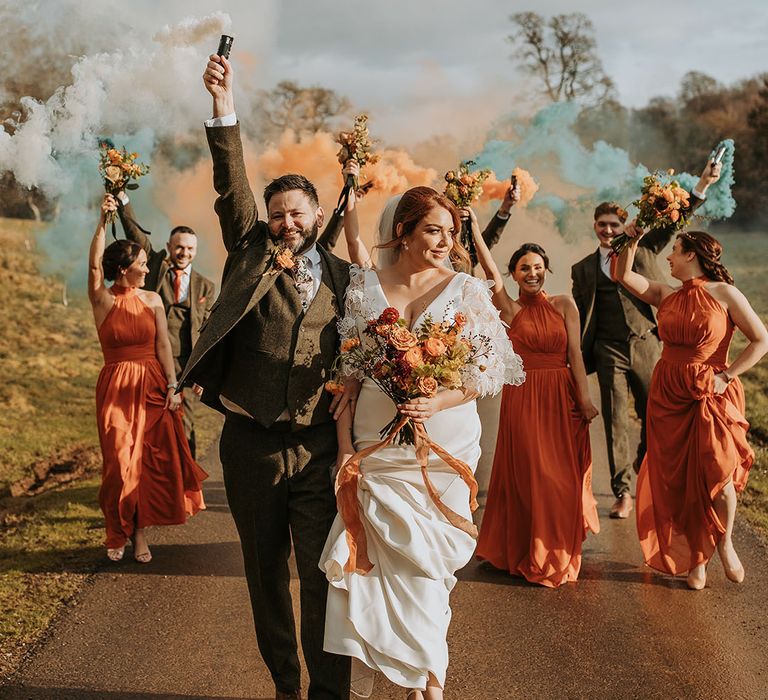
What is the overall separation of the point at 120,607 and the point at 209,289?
173 inches

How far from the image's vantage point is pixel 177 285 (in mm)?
9438

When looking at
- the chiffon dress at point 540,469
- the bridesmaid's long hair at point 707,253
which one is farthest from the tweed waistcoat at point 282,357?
the bridesmaid's long hair at point 707,253

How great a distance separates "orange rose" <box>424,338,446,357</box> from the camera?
412 cm

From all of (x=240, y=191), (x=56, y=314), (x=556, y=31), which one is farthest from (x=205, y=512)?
(x=556, y=31)

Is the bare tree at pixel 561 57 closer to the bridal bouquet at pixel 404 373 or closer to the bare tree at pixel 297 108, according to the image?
the bare tree at pixel 297 108

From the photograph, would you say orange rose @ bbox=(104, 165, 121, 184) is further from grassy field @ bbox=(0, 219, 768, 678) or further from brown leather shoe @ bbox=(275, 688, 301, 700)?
brown leather shoe @ bbox=(275, 688, 301, 700)

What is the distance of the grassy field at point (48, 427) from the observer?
6.61 meters

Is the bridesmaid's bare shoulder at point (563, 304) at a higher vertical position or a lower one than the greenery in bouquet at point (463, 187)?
lower

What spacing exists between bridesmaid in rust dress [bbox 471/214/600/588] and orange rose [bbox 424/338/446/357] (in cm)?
271

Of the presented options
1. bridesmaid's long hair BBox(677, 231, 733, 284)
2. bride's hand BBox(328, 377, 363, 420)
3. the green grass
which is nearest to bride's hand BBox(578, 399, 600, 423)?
bridesmaid's long hair BBox(677, 231, 733, 284)

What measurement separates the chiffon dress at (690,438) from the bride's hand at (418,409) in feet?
10.7

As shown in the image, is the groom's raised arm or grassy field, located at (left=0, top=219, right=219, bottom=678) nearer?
the groom's raised arm

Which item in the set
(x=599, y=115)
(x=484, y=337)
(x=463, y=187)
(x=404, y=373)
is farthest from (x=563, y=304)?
(x=599, y=115)

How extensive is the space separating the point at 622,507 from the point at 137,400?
4596mm
